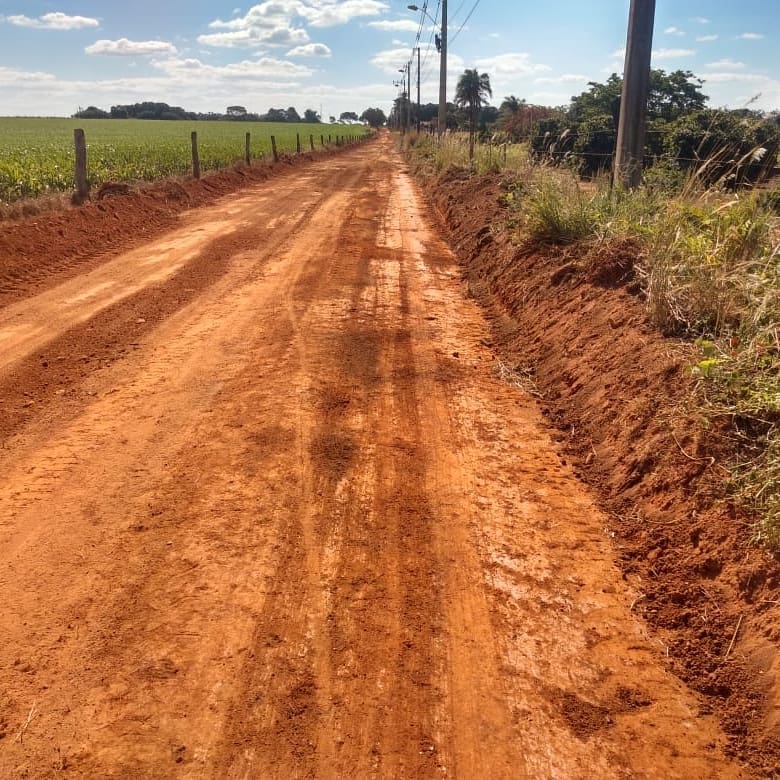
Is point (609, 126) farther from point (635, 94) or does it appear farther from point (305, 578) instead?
point (305, 578)

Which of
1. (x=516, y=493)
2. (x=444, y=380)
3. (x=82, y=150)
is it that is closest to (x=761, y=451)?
(x=516, y=493)

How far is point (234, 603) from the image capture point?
9.98 feet

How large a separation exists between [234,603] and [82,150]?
41.4ft

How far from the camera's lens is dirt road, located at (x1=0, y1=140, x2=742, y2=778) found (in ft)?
7.88

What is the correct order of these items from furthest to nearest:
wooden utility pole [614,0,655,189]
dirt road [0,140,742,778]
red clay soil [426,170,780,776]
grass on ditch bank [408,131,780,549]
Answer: wooden utility pole [614,0,655,189]
grass on ditch bank [408,131,780,549]
red clay soil [426,170,780,776]
dirt road [0,140,742,778]

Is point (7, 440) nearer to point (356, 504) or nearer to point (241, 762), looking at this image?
point (356, 504)

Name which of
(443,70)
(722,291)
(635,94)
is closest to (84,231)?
(635,94)

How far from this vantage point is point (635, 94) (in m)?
7.38

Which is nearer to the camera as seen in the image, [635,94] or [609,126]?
[635,94]

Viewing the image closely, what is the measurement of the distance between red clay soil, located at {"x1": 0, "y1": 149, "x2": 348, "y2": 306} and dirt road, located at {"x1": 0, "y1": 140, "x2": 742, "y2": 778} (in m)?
2.81

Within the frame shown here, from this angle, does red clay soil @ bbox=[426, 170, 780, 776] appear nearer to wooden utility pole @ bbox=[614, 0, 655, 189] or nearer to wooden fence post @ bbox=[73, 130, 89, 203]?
wooden utility pole @ bbox=[614, 0, 655, 189]

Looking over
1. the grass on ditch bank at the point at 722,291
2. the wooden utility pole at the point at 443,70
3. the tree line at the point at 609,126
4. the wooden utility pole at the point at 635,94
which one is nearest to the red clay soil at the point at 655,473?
the grass on ditch bank at the point at 722,291

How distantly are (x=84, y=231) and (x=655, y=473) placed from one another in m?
10.3

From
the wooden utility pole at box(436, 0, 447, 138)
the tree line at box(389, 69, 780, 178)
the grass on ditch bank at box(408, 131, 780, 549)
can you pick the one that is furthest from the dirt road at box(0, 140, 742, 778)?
the wooden utility pole at box(436, 0, 447, 138)
